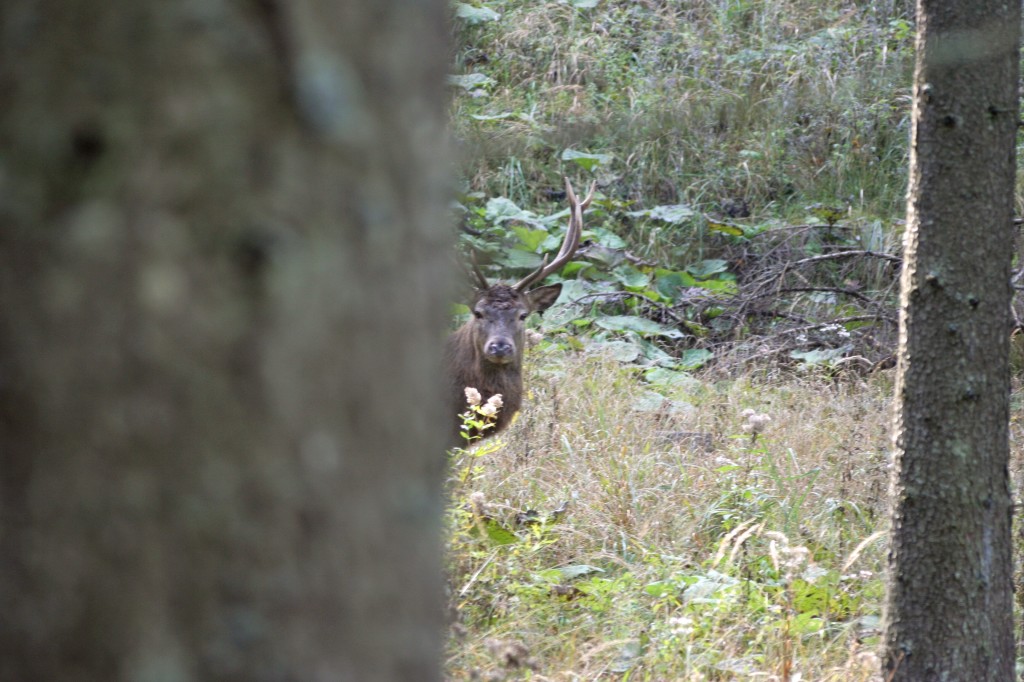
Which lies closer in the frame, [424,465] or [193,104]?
[193,104]

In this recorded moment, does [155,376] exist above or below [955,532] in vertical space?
above

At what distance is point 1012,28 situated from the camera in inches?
110

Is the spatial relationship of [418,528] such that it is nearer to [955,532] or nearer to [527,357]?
[955,532]

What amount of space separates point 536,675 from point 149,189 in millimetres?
2575

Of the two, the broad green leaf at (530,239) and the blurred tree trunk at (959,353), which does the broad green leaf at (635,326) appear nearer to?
the broad green leaf at (530,239)

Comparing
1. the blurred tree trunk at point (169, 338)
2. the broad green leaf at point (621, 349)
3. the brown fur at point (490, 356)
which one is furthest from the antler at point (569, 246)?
the blurred tree trunk at point (169, 338)

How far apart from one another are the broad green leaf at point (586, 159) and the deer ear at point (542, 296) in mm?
3785

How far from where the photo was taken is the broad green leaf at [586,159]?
36.3ft

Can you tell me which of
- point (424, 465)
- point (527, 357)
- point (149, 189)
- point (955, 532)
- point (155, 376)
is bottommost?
point (527, 357)

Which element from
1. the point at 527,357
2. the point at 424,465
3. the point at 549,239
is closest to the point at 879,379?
the point at 527,357

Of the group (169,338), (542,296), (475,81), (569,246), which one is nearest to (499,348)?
(542,296)

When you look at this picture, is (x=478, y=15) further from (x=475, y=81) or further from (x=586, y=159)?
(x=586, y=159)

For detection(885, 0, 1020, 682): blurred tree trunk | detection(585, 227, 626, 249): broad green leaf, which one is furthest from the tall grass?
detection(885, 0, 1020, 682): blurred tree trunk

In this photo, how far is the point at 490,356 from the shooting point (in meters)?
6.59
